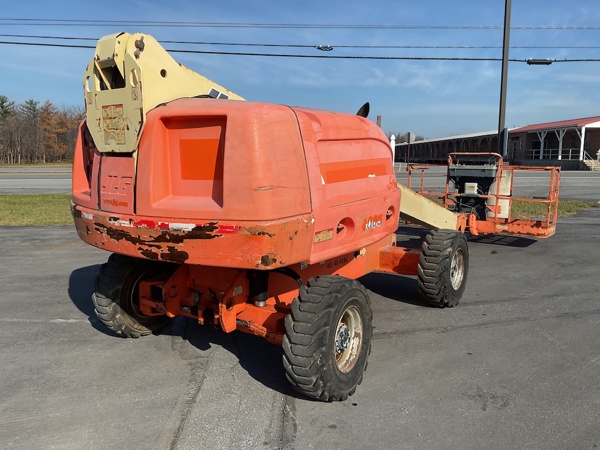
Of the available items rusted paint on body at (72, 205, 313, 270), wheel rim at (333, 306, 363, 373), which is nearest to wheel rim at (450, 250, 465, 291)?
wheel rim at (333, 306, 363, 373)

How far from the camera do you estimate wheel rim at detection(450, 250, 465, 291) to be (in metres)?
6.15

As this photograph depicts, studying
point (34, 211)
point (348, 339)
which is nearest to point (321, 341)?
point (348, 339)

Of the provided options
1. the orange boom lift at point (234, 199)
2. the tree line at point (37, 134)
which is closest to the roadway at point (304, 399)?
the orange boom lift at point (234, 199)

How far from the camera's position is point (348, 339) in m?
3.96

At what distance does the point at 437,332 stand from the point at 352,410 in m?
1.93

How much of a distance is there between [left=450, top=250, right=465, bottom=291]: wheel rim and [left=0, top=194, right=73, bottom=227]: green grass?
1026 centimetres

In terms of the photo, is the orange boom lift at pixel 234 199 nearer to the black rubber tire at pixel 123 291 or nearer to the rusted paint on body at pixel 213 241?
the rusted paint on body at pixel 213 241

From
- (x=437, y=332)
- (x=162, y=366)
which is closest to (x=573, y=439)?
(x=437, y=332)

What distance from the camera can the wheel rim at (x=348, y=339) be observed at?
3824 mm

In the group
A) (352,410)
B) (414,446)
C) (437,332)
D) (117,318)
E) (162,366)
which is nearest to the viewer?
(414,446)

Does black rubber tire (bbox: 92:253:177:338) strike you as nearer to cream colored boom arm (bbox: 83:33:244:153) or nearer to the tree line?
cream colored boom arm (bbox: 83:33:244:153)

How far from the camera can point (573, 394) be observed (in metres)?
3.88

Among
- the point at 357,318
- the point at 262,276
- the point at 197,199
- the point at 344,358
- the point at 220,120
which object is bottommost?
the point at 344,358

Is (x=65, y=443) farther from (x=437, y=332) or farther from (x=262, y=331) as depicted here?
(x=437, y=332)
